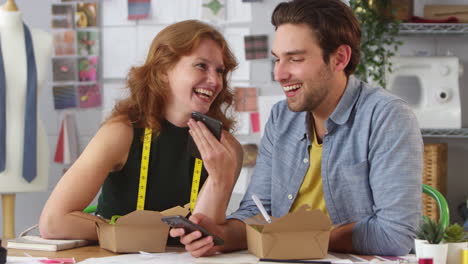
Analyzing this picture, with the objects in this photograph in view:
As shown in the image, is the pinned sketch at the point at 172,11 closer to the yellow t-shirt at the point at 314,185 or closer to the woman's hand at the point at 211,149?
the yellow t-shirt at the point at 314,185

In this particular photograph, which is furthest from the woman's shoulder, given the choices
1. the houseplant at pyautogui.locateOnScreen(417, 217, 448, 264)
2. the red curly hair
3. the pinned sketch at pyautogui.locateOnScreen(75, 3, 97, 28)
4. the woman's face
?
the pinned sketch at pyautogui.locateOnScreen(75, 3, 97, 28)

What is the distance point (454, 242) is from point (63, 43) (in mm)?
3311

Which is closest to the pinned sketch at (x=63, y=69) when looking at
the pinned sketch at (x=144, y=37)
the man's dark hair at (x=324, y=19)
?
the pinned sketch at (x=144, y=37)

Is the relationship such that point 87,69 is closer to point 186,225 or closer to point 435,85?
point 435,85

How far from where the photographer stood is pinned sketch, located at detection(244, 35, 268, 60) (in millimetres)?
4020

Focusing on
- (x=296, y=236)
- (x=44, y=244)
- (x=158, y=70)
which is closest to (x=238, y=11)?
(x=158, y=70)

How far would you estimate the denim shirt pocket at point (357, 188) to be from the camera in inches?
74.3

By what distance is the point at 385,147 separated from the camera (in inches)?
71.8

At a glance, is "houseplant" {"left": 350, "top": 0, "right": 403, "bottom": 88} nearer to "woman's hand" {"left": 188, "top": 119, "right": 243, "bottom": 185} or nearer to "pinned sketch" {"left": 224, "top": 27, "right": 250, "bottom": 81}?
"pinned sketch" {"left": 224, "top": 27, "right": 250, "bottom": 81}

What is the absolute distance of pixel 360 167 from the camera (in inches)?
74.3

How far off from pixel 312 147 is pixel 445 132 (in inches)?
77.7

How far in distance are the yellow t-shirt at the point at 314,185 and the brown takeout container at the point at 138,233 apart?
484mm

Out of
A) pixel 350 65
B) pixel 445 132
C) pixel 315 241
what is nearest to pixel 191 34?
pixel 350 65

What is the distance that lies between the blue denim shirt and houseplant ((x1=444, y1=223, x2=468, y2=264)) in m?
0.23
